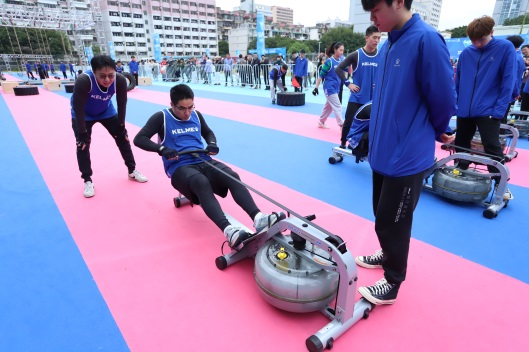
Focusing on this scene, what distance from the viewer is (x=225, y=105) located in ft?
33.0

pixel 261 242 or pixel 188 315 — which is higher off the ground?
pixel 261 242

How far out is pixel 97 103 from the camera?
3.41 m

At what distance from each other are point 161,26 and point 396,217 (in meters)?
77.6

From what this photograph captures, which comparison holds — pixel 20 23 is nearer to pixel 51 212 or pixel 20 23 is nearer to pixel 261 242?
pixel 51 212

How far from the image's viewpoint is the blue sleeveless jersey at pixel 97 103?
3.25 metres

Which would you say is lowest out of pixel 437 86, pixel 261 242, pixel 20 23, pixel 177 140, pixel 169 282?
pixel 169 282

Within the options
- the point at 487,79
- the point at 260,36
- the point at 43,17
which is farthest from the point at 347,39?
the point at 487,79

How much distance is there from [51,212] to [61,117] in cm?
639

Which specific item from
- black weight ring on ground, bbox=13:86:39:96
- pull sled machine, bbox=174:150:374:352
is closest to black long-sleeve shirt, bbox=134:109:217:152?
pull sled machine, bbox=174:150:374:352

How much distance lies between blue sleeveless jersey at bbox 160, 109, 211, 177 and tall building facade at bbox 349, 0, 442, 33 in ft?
188

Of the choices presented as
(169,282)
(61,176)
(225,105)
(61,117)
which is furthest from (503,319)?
(61,117)

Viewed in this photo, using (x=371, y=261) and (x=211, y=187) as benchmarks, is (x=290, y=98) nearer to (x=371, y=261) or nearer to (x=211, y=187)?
(x=211, y=187)

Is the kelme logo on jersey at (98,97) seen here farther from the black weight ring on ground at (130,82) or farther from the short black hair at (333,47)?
the short black hair at (333,47)

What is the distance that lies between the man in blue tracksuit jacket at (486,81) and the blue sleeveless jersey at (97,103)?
374 cm
